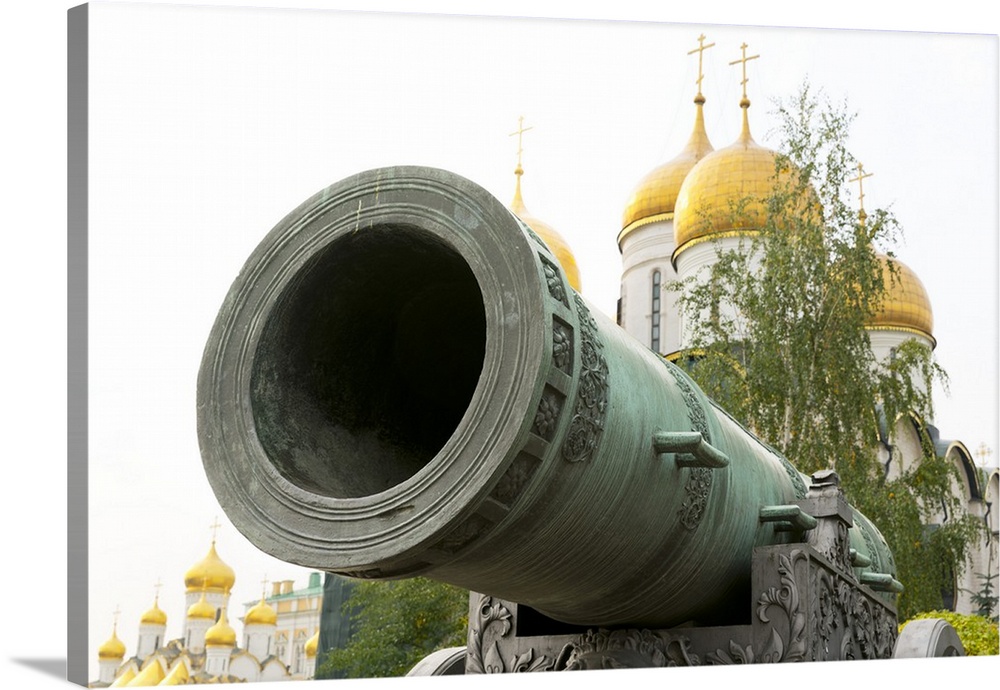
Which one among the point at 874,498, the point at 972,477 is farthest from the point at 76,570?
the point at 972,477

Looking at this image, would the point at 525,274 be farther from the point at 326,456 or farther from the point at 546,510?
the point at 326,456

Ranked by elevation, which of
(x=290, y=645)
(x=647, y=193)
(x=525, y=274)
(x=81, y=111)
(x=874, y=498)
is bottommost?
(x=290, y=645)

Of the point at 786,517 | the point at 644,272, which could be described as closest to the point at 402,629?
the point at 644,272

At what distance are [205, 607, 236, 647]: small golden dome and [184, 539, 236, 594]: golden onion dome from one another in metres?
2.22

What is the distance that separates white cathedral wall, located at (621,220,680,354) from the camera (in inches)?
943

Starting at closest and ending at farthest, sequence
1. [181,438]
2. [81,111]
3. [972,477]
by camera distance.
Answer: [81,111], [181,438], [972,477]

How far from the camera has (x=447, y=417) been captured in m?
3.81

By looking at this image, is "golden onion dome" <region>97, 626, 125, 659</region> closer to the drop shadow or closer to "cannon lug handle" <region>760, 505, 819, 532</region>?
the drop shadow

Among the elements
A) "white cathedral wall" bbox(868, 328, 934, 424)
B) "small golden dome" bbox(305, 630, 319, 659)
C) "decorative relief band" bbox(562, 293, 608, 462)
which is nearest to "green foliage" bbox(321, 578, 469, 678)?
"small golden dome" bbox(305, 630, 319, 659)

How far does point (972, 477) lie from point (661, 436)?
15.3 m

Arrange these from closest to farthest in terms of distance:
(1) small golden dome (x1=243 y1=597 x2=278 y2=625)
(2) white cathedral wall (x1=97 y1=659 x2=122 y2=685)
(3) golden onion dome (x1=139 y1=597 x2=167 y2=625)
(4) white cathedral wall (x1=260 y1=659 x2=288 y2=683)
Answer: (2) white cathedral wall (x1=97 y1=659 x2=122 y2=685)
(3) golden onion dome (x1=139 y1=597 x2=167 y2=625)
(1) small golden dome (x1=243 y1=597 x2=278 y2=625)
(4) white cathedral wall (x1=260 y1=659 x2=288 y2=683)

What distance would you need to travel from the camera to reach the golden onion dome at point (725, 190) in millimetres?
17609

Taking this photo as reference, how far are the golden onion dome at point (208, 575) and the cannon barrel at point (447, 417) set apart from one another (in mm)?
8478

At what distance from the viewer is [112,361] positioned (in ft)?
28.3
